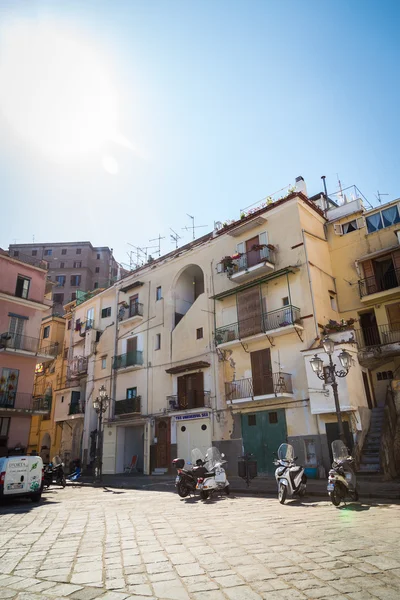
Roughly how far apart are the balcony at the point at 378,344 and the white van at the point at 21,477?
14701mm

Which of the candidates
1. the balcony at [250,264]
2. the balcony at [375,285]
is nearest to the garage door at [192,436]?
the balcony at [250,264]

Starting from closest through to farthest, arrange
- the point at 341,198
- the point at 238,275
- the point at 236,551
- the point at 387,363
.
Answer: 1. the point at 236,551
2. the point at 387,363
3. the point at 238,275
4. the point at 341,198

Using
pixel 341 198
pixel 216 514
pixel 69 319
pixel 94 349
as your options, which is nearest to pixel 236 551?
pixel 216 514

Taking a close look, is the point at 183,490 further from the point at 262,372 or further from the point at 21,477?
the point at 262,372

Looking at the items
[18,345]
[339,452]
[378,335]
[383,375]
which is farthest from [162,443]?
[339,452]

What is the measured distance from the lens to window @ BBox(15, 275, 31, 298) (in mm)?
26788

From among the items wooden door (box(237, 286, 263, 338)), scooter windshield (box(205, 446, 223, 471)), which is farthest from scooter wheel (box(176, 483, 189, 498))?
wooden door (box(237, 286, 263, 338))

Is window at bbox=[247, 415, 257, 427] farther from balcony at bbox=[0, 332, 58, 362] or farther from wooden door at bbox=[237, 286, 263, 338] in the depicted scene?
balcony at bbox=[0, 332, 58, 362]

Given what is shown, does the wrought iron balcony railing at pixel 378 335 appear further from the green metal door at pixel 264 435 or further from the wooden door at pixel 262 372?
the green metal door at pixel 264 435

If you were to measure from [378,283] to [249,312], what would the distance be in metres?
6.96

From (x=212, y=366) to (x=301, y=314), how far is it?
6270mm

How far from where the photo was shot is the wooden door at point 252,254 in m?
22.3

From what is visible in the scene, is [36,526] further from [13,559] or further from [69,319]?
[69,319]

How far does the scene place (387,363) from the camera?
19547mm
